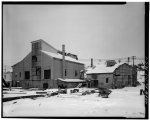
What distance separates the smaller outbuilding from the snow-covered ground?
15 cm

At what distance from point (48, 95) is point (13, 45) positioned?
115 cm

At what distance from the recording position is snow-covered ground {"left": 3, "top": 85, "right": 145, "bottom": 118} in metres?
3.31

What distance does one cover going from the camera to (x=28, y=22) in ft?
11.6

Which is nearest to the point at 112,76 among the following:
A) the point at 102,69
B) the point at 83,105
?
the point at 102,69

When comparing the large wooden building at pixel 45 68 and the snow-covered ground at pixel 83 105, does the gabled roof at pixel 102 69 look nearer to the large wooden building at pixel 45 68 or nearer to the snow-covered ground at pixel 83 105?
the large wooden building at pixel 45 68

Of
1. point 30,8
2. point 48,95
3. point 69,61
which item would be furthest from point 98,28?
point 48,95

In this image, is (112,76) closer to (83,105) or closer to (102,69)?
(102,69)

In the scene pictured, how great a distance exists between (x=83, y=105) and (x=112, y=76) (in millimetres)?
862

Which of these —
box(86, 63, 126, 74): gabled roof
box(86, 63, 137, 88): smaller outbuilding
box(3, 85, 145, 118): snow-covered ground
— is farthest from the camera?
box(86, 63, 126, 74): gabled roof

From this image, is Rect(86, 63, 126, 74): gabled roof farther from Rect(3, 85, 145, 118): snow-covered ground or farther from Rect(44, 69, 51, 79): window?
Rect(44, 69, 51, 79): window

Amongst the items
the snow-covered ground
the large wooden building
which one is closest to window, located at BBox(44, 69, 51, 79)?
the large wooden building

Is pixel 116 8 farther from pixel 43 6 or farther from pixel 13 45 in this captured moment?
A: pixel 13 45

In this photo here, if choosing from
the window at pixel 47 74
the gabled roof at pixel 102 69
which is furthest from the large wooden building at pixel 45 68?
the gabled roof at pixel 102 69

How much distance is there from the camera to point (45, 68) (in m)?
3.65
